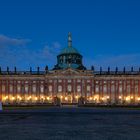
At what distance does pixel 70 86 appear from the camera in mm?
129125

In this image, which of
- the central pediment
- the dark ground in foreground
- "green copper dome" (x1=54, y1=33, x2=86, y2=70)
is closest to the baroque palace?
the central pediment

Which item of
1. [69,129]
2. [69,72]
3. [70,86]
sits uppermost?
[69,72]

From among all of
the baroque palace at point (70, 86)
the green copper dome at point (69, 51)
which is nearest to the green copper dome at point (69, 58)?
the green copper dome at point (69, 51)

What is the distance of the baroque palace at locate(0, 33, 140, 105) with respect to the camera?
128m

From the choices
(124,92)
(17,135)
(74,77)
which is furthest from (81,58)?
(17,135)

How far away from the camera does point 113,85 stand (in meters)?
128

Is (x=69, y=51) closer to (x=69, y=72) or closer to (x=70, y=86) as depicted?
(x=69, y=72)

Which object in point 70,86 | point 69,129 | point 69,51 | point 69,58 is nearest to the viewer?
point 69,129

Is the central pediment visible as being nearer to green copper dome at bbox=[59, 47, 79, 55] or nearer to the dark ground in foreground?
green copper dome at bbox=[59, 47, 79, 55]

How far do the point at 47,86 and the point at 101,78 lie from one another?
66.3 feet

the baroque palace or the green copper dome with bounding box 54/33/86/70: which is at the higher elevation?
the green copper dome with bounding box 54/33/86/70

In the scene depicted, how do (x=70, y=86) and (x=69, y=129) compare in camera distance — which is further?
(x=70, y=86)

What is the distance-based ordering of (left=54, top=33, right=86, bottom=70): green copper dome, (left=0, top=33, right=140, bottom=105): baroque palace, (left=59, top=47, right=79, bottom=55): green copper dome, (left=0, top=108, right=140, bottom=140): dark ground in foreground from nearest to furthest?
1. (left=0, top=108, right=140, bottom=140): dark ground in foreground
2. (left=0, top=33, right=140, bottom=105): baroque palace
3. (left=54, top=33, right=86, bottom=70): green copper dome
4. (left=59, top=47, right=79, bottom=55): green copper dome

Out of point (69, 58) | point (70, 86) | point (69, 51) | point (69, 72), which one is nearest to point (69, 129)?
point (69, 72)
